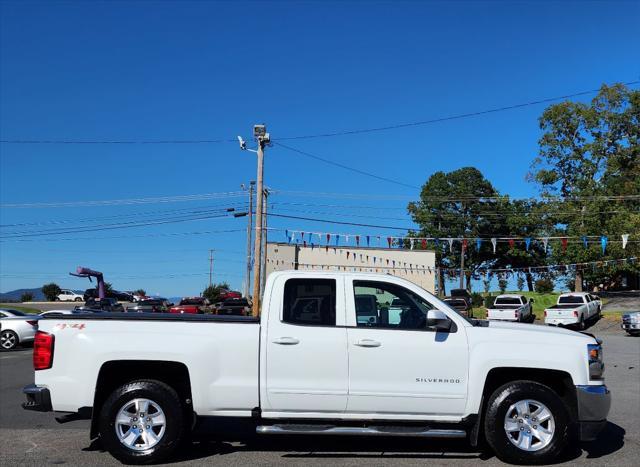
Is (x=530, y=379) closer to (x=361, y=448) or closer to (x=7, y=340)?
(x=361, y=448)

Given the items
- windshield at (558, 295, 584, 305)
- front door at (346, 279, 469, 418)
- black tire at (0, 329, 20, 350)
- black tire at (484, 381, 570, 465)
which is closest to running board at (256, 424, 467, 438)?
front door at (346, 279, 469, 418)

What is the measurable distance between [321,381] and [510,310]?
89.9 ft

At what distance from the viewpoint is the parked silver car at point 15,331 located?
1914 centimetres

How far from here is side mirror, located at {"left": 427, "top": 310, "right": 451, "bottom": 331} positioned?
5.62m

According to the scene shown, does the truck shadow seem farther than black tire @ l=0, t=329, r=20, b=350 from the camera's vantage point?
No

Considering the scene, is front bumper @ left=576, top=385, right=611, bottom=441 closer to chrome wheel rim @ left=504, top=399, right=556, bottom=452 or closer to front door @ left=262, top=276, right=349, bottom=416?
chrome wheel rim @ left=504, top=399, right=556, bottom=452

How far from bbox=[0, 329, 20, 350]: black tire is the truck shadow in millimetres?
15388

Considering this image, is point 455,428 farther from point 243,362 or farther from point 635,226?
point 635,226

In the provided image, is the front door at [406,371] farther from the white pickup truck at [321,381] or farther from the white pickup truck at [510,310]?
the white pickup truck at [510,310]

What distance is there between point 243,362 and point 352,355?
43.2 inches

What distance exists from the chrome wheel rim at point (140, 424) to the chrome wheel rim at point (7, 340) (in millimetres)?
15841

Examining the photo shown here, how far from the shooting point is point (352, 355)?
574 cm

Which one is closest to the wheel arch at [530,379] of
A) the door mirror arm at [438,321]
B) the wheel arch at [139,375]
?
the door mirror arm at [438,321]

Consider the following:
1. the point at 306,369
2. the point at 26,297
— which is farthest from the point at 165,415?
the point at 26,297
